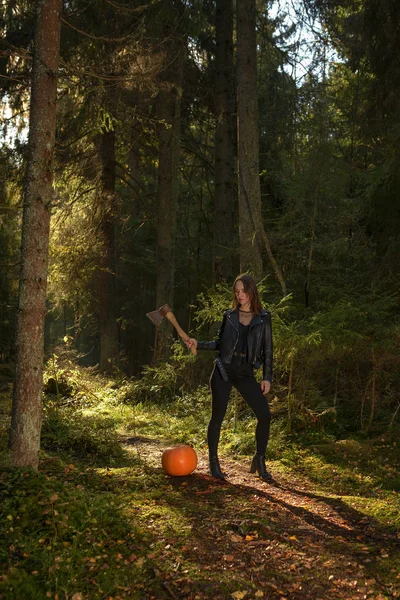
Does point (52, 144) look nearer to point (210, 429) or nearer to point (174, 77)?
point (210, 429)

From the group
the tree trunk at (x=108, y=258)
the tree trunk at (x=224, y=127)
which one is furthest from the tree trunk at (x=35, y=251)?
the tree trunk at (x=108, y=258)

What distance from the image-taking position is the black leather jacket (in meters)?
5.96

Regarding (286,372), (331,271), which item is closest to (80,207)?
(331,271)

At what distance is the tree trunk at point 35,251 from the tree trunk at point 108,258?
31.5 feet

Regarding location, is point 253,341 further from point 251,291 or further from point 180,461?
point 180,461

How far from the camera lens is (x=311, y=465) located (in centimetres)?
708

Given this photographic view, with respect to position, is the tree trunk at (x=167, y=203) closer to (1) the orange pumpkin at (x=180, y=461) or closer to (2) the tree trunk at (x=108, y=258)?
(2) the tree trunk at (x=108, y=258)

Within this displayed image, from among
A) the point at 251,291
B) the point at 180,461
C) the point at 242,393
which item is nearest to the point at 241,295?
the point at 251,291

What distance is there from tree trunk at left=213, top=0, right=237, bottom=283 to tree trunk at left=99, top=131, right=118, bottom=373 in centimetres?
287

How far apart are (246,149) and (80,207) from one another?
6211mm

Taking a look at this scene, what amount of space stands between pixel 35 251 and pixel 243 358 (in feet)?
7.72

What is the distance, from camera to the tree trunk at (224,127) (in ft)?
46.1

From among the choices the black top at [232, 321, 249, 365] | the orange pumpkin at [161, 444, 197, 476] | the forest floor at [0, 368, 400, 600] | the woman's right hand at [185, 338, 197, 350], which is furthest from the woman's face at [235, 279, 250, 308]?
the forest floor at [0, 368, 400, 600]

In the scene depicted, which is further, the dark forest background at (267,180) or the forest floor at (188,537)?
the dark forest background at (267,180)
